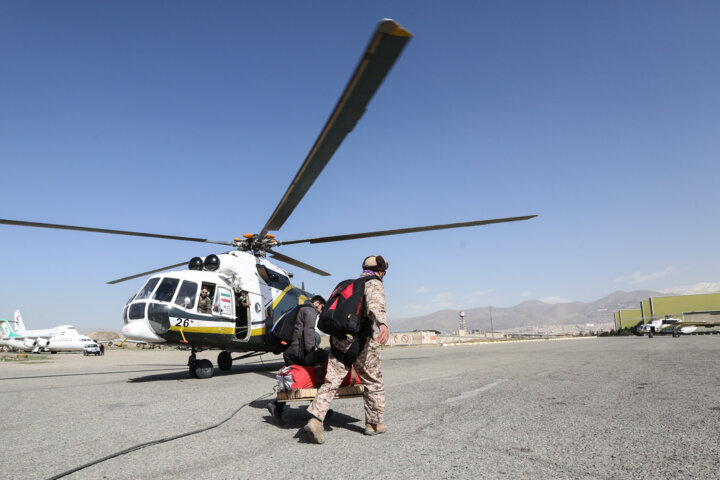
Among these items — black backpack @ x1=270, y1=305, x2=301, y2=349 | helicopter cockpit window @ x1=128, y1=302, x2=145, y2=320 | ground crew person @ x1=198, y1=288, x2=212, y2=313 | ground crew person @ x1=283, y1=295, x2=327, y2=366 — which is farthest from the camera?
ground crew person @ x1=198, y1=288, x2=212, y2=313

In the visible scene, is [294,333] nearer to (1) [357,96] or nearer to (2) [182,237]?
(1) [357,96]

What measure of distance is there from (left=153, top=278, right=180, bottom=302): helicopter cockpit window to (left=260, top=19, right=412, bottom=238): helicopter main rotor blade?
5.02 m

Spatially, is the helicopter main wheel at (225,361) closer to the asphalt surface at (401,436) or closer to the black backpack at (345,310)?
the asphalt surface at (401,436)

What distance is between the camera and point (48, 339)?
41344 millimetres

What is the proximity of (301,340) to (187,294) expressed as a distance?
19.2 feet

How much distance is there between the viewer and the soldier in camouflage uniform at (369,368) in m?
4.23


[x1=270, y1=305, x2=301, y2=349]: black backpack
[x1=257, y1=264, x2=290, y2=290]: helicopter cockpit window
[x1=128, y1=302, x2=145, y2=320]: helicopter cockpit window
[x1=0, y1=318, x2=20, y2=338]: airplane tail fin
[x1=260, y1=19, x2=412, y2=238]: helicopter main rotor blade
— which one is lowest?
[x1=0, y1=318, x2=20, y2=338]: airplane tail fin

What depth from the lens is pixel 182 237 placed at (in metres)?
10.1

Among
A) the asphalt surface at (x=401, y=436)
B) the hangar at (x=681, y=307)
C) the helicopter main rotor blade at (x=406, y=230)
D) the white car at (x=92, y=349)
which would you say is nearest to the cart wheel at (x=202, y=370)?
the asphalt surface at (x=401, y=436)

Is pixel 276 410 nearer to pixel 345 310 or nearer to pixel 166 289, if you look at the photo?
pixel 345 310

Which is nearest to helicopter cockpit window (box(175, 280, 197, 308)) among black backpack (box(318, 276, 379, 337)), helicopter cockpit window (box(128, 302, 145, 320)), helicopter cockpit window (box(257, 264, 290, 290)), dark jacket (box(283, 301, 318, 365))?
helicopter cockpit window (box(128, 302, 145, 320))

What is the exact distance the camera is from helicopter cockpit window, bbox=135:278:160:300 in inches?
383

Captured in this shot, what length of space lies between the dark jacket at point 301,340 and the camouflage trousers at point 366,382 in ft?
2.84

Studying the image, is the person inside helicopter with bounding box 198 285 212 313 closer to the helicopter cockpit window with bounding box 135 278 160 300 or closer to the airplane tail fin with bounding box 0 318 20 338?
the helicopter cockpit window with bounding box 135 278 160 300
